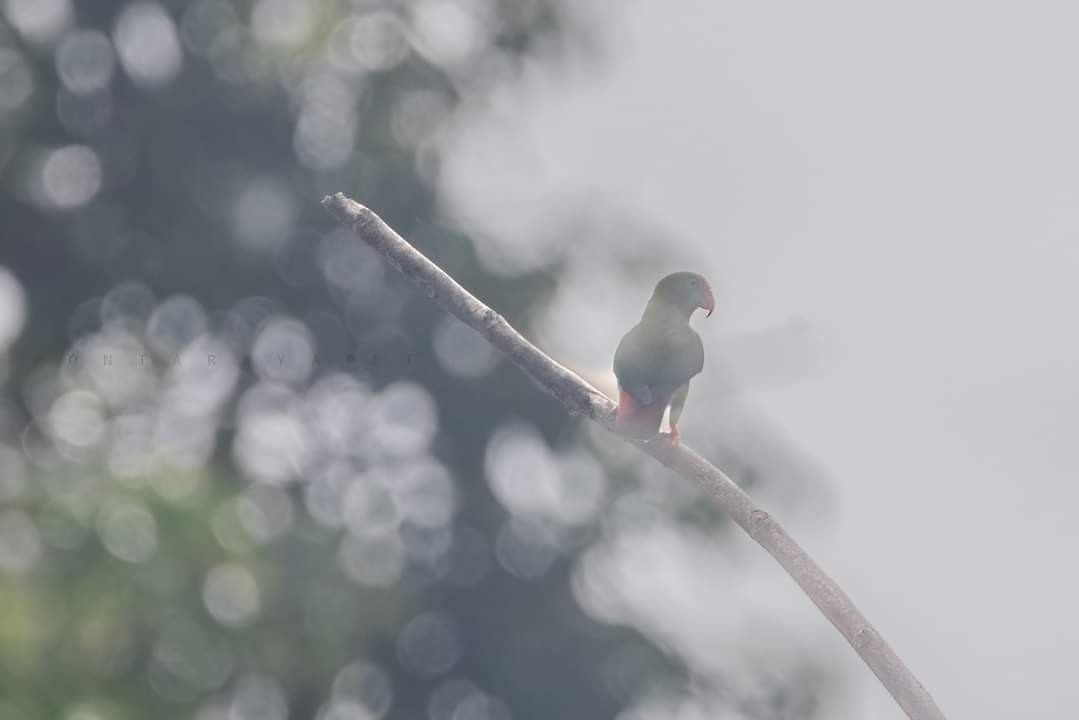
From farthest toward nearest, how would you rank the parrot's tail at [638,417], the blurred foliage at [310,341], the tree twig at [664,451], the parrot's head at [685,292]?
the blurred foliage at [310,341], the parrot's head at [685,292], the parrot's tail at [638,417], the tree twig at [664,451]

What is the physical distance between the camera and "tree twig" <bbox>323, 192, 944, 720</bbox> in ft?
7.68

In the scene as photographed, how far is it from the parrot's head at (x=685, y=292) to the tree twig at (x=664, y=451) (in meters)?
0.35

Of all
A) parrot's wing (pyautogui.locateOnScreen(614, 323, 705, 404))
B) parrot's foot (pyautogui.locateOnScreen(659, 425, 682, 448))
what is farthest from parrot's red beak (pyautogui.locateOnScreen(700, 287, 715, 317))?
parrot's foot (pyautogui.locateOnScreen(659, 425, 682, 448))

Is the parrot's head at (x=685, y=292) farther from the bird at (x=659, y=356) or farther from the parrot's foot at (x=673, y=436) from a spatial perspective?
the parrot's foot at (x=673, y=436)

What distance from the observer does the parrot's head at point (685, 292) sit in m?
3.14

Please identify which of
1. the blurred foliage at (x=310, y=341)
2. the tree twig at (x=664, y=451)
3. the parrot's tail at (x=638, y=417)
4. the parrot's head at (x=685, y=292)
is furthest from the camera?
the blurred foliage at (x=310, y=341)

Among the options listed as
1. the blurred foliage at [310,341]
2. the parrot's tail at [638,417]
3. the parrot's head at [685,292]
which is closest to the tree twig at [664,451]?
the parrot's tail at [638,417]

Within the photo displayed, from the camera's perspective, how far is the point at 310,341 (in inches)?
465

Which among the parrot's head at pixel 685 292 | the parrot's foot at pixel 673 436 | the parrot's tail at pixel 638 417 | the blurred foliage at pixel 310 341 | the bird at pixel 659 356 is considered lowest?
the blurred foliage at pixel 310 341

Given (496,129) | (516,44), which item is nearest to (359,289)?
(496,129)

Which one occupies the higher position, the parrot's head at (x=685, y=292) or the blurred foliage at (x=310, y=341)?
the parrot's head at (x=685, y=292)

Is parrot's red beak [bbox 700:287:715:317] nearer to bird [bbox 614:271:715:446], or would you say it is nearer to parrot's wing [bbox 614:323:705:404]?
bird [bbox 614:271:715:446]

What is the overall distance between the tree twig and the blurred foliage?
24.9 ft

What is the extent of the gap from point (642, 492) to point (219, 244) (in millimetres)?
4158
